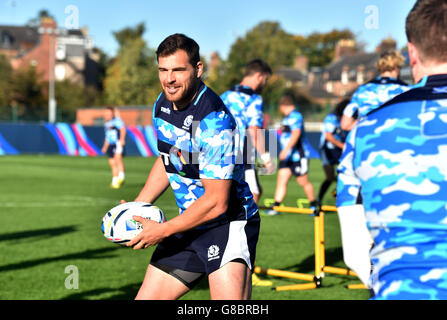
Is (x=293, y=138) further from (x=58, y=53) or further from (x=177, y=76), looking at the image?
Answer: (x=58, y=53)

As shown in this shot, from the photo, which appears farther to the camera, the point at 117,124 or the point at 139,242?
the point at 117,124

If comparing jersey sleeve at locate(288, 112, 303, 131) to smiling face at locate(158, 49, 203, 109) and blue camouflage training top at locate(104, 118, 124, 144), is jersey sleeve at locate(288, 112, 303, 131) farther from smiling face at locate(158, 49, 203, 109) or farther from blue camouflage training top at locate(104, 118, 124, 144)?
smiling face at locate(158, 49, 203, 109)

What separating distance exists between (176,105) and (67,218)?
31.6 feet

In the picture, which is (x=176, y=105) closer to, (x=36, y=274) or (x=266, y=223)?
→ (x=36, y=274)

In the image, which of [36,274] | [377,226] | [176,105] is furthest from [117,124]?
[377,226]

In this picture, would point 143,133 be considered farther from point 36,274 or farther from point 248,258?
point 248,258

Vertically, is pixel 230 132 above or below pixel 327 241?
above

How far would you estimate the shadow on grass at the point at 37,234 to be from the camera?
35.3 feet

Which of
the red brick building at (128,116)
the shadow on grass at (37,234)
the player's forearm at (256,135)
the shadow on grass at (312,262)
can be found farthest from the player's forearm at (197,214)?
the red brick building at (128,116)

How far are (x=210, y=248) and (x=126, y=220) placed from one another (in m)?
0.55

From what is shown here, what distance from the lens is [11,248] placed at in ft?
32.2

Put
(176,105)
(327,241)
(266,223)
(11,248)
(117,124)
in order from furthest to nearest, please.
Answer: (117,124) < (266,223) < (327,241) < (11,248) < (176,105)
